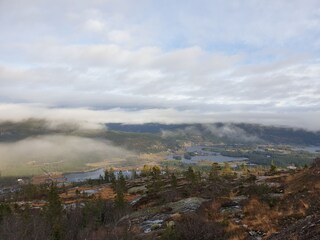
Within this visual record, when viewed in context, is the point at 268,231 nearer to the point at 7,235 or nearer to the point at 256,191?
the point at 256,191

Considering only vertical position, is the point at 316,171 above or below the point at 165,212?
above

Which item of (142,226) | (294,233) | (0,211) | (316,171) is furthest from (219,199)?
(0,211)

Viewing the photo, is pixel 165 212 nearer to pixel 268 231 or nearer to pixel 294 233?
pixel 268 231

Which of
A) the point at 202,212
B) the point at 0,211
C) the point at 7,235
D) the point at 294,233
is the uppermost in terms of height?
the point at 294,233

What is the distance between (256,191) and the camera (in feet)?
147

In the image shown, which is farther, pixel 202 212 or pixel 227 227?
pixel 202 212

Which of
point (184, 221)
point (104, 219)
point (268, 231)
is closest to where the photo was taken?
point (268, 231)

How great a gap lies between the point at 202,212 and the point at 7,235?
2498 cm

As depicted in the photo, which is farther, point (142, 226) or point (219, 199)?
point (219, 199)

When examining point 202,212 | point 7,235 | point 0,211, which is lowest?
point 0,211

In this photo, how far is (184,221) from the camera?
30.8 metres

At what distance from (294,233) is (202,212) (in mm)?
18870

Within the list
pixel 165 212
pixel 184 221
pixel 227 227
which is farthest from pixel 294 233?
pixel 165 212

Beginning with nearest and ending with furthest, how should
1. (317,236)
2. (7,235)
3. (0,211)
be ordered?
(317,236) < (7,235) < (0,211)
